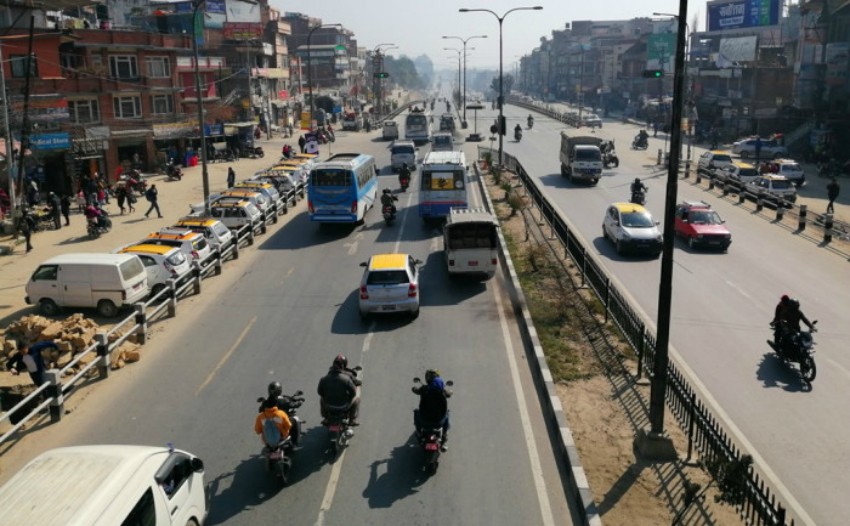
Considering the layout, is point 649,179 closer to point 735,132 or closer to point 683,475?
point 735,132

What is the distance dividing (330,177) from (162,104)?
27.9 meters

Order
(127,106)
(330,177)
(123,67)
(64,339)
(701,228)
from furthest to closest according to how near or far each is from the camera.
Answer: (127,106)
(123,67)
(330,177)
(701,228)
(64,339)

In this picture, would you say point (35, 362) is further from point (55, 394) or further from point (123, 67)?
point (123, 67)

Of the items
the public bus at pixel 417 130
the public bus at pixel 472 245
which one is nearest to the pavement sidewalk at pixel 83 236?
the public bus at pixel 472 245

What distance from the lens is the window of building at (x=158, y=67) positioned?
5091 cm

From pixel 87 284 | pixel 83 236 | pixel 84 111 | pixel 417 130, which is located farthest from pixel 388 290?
pixel 417 130

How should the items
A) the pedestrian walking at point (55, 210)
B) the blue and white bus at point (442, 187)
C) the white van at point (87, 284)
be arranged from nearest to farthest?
the white van at point (87, 284) < the blue and white bus at point (442, 187) < the pedestrian walking at point (55, 210)

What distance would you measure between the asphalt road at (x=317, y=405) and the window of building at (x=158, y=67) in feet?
106

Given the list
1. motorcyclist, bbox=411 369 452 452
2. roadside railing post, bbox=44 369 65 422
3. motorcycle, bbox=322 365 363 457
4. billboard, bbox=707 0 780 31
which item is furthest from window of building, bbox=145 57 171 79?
billboard, bbox=707 0 780 31

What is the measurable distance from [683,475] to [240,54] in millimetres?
73780

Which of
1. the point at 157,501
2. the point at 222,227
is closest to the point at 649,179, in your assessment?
the point at 222,227

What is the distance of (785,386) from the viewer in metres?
15.2

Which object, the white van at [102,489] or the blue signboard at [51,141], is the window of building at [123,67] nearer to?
the blue signboard at [51,141]

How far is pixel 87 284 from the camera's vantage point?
20297mm
